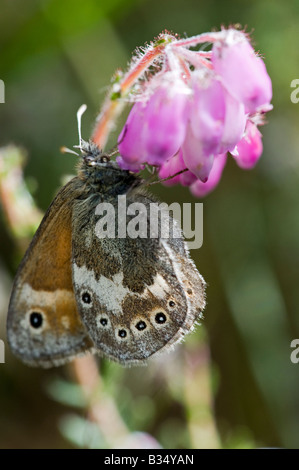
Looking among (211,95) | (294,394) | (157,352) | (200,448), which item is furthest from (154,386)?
(211,95)

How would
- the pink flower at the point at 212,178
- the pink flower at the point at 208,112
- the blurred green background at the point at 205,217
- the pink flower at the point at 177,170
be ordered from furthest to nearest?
the blurred green background at the point at 205,217
the pink flower at the point at 212,178
the pink flower at the point at 177,170
the pink flower at the point at 208,112

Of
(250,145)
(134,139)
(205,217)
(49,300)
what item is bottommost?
(49,300)

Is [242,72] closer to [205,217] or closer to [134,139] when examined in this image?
[134,139]

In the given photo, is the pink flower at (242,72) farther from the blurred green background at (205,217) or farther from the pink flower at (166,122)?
the blurred green background at (205,217)

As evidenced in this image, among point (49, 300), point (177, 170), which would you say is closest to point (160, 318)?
point (49, 300)

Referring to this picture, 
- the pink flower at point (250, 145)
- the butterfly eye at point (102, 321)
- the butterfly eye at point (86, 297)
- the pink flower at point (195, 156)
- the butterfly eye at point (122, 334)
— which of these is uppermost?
the pink flower at point (250, 145)

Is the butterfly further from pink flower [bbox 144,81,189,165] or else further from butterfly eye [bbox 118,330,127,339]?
pink flower [bbox 144,81,189,165]

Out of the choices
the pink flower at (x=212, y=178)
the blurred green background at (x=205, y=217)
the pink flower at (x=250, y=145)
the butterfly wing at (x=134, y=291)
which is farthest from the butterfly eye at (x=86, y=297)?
the blurred green background at (x=205, y=217)
